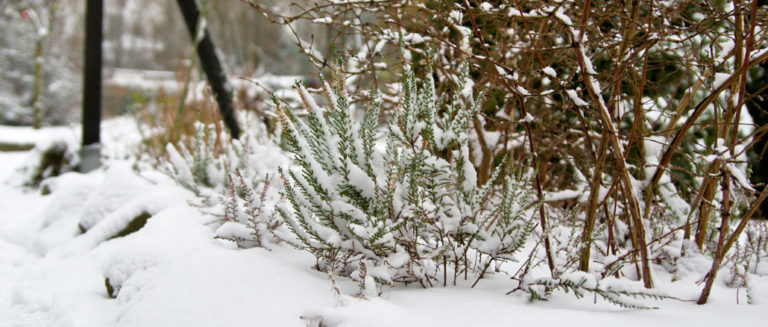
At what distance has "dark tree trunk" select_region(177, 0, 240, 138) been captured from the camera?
15.4 ft

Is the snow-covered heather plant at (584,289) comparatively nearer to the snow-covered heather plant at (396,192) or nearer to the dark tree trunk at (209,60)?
the snow-covered heather plant at (396,192)

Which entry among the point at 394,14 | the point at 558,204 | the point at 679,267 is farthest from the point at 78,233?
the point at 679,267

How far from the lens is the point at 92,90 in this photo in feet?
17.2

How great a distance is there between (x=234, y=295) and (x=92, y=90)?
4.76 metres

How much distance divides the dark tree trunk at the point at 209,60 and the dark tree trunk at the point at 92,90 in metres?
1.05

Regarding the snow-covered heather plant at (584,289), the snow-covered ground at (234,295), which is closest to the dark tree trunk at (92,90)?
the snow-covered ground at (234,295)

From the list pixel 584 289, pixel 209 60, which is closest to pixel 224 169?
pixel 209 60

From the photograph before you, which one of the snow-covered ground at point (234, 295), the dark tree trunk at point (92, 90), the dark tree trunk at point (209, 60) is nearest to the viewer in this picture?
the snow-covered ground at point (234, 295)

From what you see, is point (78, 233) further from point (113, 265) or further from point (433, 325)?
point (433, 325)

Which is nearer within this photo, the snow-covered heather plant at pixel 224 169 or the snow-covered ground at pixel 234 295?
the snow-covered ground at pixel 234 295

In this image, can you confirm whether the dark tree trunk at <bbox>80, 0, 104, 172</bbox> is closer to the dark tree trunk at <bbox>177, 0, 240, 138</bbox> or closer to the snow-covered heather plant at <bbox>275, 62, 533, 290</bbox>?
the dark tree trunk at <bbox>177, 0, 240, 138</bbox>

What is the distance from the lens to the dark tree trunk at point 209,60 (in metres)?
4.68

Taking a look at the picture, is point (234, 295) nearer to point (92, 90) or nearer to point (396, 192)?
point (396, 192)

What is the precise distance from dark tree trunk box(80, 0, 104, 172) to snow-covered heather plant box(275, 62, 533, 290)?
4.55 metres
